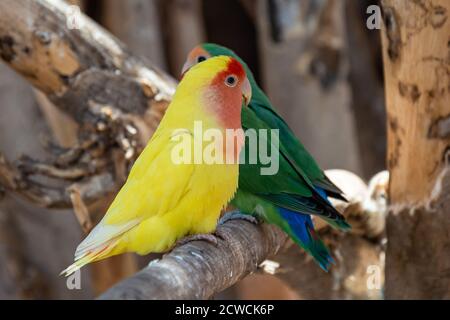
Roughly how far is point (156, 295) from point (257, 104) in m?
0.80

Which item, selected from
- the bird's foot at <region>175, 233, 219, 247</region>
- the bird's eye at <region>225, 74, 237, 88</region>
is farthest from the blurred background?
the bird's eye at <region>225, 74, 237, 88</region>

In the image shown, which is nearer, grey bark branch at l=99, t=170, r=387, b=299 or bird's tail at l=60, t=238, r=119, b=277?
grey bark branch at l=99, t=170, r=387, b=299

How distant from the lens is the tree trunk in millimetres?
1783

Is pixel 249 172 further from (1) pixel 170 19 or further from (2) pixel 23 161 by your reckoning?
(1) pixel 170 19

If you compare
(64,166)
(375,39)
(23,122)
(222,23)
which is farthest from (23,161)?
(375,39)

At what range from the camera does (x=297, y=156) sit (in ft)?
6.07

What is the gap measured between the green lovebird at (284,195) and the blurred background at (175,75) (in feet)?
3.33

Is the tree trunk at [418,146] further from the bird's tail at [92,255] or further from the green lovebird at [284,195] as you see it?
the bird's tail at [92,255]

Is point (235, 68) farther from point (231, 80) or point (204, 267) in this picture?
point (204, 267)

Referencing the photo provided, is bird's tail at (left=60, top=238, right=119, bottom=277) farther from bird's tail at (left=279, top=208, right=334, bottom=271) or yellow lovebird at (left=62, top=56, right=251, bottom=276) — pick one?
bird's tail at (left=279, top=208, right=334, bottom=271)

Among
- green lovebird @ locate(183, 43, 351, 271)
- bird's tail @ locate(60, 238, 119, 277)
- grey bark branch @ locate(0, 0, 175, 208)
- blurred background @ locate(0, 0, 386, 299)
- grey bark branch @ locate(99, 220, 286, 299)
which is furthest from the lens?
blurred background @ locate(0, 0, 386, 299)

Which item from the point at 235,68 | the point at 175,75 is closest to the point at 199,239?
the point at 235,68

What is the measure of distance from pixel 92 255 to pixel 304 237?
604mm

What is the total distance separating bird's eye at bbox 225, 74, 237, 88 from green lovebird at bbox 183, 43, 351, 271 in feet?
1.08
